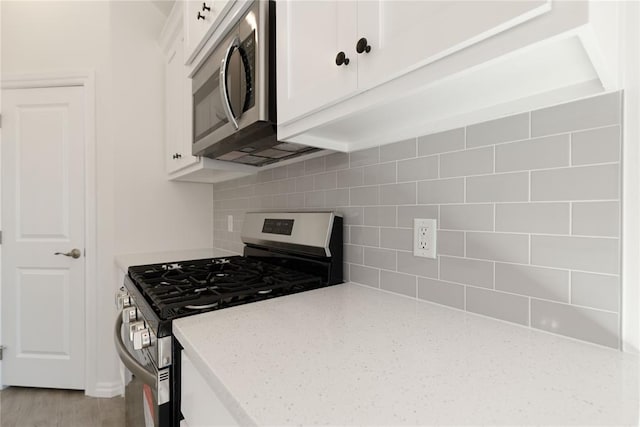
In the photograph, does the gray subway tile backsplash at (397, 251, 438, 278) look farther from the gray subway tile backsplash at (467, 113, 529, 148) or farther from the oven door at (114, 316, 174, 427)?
the oven door at (114, 316, 174, 427)

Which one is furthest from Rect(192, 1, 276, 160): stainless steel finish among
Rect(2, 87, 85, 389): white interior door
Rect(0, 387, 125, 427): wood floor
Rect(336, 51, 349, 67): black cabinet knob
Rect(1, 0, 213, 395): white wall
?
Rect(0, 387, 125, 427): wood floor

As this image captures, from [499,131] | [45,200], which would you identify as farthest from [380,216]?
[45,200]

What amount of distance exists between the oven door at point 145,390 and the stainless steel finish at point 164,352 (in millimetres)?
23

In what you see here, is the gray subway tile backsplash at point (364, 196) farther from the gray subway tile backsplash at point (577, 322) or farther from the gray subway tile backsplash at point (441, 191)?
the gray subway tile backsplash at point (577, 322)

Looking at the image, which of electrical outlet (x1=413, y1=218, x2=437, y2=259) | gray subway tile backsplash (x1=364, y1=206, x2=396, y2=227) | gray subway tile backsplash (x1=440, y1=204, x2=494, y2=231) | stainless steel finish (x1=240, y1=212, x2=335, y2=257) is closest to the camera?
gray subway tile backsplash (x1=440, y1=204, x2=494, y2=231)

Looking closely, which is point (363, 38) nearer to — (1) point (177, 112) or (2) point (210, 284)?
(2) point (210, 284)

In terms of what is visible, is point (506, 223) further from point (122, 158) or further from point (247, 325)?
point (122, 158)

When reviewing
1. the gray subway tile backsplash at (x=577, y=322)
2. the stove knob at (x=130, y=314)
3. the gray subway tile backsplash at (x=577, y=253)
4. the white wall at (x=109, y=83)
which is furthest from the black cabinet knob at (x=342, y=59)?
the white wall at (x=109, y=83)

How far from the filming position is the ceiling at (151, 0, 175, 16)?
7.16ft

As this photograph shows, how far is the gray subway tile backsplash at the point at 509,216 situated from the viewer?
64 centimetres

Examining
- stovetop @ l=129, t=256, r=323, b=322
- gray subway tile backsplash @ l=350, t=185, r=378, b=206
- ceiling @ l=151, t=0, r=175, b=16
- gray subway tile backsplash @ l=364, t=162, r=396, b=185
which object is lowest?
stovetop @ l=129, t=256, r=323, b=322

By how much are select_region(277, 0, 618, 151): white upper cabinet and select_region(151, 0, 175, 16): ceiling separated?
170 cm

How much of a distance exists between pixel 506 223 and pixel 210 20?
1295mm

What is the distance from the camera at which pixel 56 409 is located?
2025 mm
